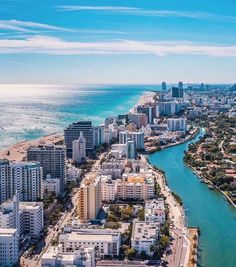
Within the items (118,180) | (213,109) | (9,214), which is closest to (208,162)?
(118,180)

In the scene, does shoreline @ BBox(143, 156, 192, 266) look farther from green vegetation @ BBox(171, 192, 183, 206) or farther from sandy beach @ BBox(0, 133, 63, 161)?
sandy beach @ BBox(0, 133, 63, 161)

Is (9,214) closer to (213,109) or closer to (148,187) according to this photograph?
(148,187)

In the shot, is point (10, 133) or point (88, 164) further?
point (10, 133)

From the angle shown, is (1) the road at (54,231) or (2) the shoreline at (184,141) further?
(2) the shoreline at (184,141)

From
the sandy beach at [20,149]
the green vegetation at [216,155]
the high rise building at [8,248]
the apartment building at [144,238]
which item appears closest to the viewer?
the high rise building at [8,248]

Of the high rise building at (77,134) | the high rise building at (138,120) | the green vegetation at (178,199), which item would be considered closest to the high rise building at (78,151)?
the high rise building at (77,134)

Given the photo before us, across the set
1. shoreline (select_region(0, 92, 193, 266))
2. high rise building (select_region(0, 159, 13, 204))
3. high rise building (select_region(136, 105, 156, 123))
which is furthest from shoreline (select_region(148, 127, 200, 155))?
high rise building (select_region(0, 159, 13, 204))

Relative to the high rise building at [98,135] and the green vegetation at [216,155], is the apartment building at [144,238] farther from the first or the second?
the high rise building at [98,135]
